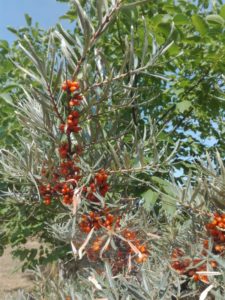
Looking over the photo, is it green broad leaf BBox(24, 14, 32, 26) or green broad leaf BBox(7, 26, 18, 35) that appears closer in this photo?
green broad leaf BBox(7, 26, 18, 35)

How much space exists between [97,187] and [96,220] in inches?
4.4

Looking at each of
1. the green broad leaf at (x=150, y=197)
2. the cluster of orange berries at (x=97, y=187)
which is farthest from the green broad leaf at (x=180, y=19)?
the cluster of orange berries at (x=97, y=187)

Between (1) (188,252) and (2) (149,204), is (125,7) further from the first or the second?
(2) (149,204)

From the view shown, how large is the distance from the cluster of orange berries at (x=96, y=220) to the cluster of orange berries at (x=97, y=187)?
0.18 feet

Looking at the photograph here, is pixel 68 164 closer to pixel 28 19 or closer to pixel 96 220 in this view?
pixel 96 220

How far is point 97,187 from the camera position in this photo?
124 cm

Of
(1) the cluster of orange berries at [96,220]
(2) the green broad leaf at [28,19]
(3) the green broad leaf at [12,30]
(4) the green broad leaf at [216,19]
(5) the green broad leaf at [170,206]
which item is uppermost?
(2) the green broad leaf at [28,19]

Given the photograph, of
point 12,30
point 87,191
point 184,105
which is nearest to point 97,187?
point 87,191

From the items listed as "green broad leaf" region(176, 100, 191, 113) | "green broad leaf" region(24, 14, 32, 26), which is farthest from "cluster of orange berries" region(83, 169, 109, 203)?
"green broad leaf" region(24, 14, 32, 26)

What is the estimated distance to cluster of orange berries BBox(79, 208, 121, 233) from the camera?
3.85 ft

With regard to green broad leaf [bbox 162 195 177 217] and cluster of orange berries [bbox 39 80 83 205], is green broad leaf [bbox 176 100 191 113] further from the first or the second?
cluster of orange berries [bbox 39 80 83 205]

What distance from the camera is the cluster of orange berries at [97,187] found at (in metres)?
1.22

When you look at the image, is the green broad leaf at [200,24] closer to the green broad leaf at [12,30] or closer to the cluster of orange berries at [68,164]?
the cluster of orange berries at [68,164]

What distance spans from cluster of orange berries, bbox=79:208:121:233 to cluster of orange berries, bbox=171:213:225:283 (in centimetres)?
24
